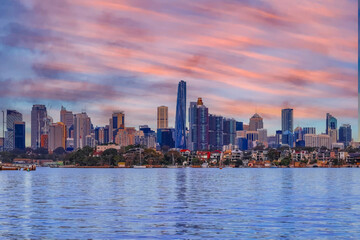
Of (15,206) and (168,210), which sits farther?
(15,206)

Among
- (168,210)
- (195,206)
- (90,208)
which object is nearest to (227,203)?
(195,206)

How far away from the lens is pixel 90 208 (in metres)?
66.8

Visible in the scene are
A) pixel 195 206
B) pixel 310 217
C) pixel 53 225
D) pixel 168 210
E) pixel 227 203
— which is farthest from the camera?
pixel 227 203

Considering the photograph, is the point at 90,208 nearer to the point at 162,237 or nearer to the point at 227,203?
the point at 227,203

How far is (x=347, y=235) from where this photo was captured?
45.3m

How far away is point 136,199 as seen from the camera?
80625 mm

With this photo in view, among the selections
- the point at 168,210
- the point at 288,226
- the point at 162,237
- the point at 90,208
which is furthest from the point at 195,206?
the point at 162,237

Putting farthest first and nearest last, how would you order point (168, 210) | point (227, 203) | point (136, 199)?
point (136, 199) → point (227, 203) → point (168, 210)

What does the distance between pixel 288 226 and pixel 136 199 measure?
33515 mm

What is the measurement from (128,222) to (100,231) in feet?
18.7

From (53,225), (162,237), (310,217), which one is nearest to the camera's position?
(162,237)

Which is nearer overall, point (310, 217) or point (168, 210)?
point (310, 217)

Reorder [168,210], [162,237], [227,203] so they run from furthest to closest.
Result: [227,203] < [168,210] < [162,237]

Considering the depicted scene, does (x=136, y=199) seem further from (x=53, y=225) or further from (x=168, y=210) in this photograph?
(x=53, y=225)
